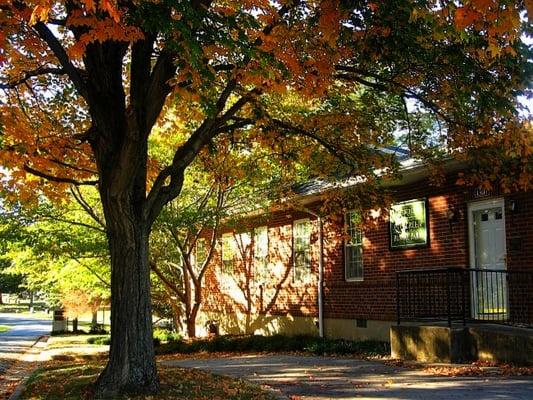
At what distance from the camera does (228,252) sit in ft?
78.4

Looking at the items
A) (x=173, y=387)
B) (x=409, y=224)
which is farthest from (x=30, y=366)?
(x=409, y=224)

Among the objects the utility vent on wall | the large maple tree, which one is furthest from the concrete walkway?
the utility vent on wall

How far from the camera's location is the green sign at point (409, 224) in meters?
14.9

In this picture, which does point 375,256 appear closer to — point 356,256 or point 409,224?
point 356,256

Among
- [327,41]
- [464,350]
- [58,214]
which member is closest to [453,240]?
[464,350]

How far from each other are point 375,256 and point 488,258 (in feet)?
11.8

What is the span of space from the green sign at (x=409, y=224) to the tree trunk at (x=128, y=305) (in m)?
7.12

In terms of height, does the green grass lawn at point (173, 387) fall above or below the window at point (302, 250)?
below

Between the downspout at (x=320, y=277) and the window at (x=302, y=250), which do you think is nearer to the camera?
the downspout at (x=320, y=277)

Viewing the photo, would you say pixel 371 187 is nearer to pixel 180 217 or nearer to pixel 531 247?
pixel 531 247

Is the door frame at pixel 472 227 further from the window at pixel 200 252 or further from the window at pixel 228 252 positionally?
the window at pixel 200 252

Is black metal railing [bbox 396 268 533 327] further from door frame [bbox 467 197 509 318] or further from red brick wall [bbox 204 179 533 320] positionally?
red brick wall [bbox 204 179 533 320]

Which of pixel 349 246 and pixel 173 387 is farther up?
pixel 349 246

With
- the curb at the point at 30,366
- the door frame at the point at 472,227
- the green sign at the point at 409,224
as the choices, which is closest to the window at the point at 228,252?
the curb at the point at 30,366
